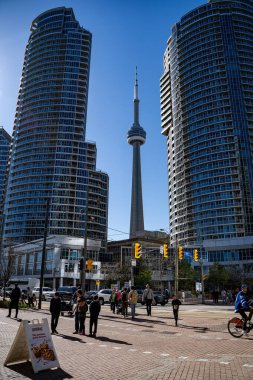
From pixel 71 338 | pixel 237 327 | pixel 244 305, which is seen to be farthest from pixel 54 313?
pixel 244 305

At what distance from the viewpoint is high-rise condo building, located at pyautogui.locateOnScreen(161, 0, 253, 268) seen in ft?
321

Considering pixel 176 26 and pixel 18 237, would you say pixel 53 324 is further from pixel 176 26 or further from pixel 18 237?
pixel 176 26

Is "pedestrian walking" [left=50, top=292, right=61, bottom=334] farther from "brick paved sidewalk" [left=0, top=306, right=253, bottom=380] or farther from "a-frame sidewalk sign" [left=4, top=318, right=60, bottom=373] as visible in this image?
"a-frame sidewalk sign" [left=4, top=318, right=60, bottom=373]

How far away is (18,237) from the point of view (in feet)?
346

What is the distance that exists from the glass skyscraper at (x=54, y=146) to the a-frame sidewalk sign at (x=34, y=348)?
93402mm

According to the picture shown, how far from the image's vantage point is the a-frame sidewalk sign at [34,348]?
767 centimetres

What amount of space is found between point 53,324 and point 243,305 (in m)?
7.97

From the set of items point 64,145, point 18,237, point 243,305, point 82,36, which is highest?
point 82,36

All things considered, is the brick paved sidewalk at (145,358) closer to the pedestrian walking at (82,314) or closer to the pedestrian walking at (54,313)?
the pedestrian walking at (82,314)

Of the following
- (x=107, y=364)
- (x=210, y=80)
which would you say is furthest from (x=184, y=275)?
(x=210, y=80)

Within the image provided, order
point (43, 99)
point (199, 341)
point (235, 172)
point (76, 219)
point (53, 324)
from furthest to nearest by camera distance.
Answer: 1. point (43, 99)
2. point (76, 219)
3. point (235, 172)
4. point (53, 324)
5. point (199, 341)

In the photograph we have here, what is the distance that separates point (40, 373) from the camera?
7.46 meters

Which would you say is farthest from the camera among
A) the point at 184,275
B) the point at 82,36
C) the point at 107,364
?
the point at 82,36

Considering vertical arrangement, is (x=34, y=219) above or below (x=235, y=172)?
below
